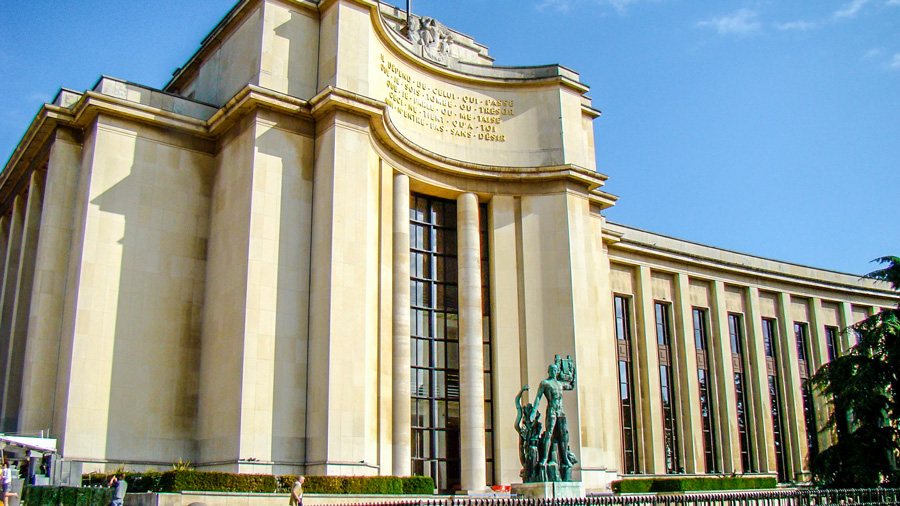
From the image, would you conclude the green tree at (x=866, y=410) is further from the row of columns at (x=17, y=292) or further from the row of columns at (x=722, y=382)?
the row of columns at (x=17, y=292)

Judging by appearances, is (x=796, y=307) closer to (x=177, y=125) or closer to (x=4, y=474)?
(x=177, y=125)

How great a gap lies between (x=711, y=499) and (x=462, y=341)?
16.3 m

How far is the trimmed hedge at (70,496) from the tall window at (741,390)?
36728 millimetres

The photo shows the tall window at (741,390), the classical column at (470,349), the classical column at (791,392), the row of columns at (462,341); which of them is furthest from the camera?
the classical column at (791,392)

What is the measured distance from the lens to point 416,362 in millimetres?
34344

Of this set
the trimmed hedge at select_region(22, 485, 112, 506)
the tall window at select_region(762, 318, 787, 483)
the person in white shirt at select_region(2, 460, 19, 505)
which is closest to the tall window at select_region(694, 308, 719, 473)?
the tall window at select_region(762, 318, 787, 483)

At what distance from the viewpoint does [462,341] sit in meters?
35.1

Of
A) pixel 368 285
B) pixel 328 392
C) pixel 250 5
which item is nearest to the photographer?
pixel 328 392

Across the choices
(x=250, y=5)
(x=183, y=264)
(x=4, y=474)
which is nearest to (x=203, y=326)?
(x=183, y=264)

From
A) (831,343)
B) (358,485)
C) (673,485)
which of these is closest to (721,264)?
(831,343)

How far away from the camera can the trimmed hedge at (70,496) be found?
21.0 m

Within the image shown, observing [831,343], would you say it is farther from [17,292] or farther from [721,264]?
[17,292]

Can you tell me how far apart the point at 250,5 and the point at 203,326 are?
492 inches

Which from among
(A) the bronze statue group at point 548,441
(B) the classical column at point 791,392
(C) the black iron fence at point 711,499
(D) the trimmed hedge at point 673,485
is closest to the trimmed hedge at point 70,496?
(C) the black iron fence at point 711,499
